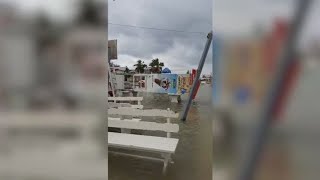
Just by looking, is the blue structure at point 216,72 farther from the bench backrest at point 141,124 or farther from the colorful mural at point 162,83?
the colorful mural at point 162,83

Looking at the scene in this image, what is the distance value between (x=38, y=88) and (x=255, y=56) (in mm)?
493

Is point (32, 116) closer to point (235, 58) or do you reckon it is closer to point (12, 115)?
point (12, 115)

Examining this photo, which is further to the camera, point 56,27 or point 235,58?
point 56,27

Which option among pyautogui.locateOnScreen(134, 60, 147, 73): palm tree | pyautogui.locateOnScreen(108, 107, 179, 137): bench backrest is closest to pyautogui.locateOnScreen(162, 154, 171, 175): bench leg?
pyautogui.locateOnScreen(108, 107, 179, 137): bench backrest

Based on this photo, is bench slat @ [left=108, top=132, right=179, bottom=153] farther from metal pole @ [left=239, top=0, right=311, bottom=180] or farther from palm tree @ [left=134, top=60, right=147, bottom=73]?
palm tree @ [left=134, top=60, right=147, bottom=73]

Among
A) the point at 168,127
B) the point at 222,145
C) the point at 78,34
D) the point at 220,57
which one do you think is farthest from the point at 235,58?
the point at 168,127

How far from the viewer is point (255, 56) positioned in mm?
547

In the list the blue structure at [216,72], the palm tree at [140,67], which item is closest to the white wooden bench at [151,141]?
the blue structure at [216,72]

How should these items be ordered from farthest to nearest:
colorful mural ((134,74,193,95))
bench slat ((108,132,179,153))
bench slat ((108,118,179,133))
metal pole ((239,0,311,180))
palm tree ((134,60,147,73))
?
palm tree ((134,60,147,73)), colorful mural ((134,74,193,95)), bench slat ((108,118,179,133)), bench slat ((108,132,179,153)), metal pole ((239,0,311,180))

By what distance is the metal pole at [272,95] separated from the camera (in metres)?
0.50

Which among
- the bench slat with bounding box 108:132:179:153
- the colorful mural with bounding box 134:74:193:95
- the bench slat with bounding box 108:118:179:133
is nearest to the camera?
the bench slat with bounding box 108:132:179:153

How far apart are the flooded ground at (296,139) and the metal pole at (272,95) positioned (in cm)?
1

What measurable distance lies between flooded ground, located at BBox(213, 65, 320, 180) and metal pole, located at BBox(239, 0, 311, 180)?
0.01m

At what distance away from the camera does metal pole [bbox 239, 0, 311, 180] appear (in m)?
0.50
